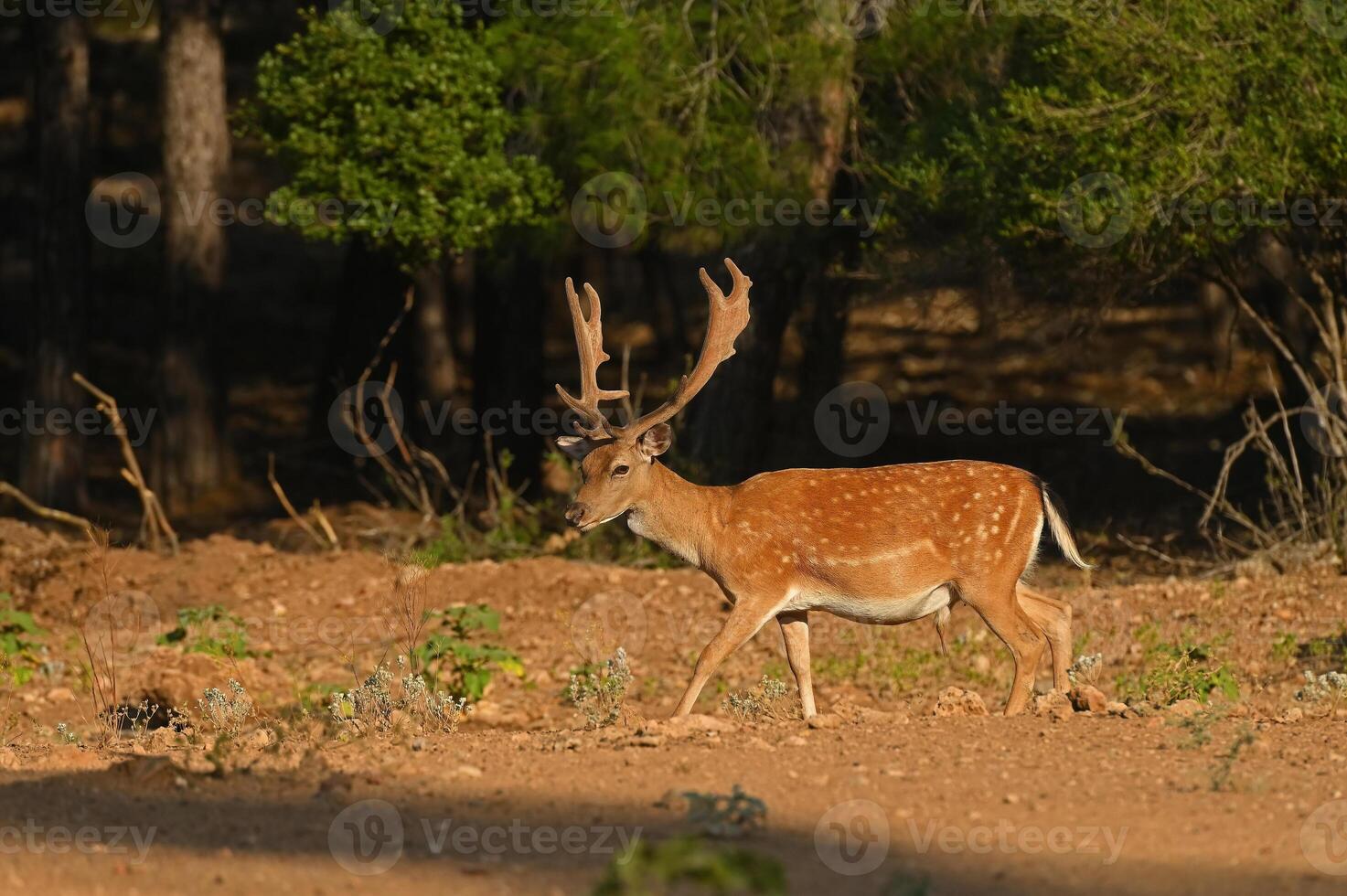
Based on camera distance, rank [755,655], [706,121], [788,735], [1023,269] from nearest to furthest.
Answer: [788,735] < [755,655] < [1023,269] < [706,121]

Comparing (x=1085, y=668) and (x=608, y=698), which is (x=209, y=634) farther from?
(x=1085, y=668)

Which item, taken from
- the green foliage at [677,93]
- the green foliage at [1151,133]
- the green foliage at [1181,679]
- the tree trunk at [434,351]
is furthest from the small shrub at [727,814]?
the tree trunk at [434,351]

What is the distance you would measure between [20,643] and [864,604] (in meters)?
5.90

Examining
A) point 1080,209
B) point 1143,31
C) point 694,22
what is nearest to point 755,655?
point 1080,209

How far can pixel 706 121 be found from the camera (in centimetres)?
1584

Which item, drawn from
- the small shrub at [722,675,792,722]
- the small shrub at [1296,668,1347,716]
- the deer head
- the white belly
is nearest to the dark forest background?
the small shrub at [1296,668,1347,716]

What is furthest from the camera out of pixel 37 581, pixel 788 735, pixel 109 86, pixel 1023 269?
pixel 109 86

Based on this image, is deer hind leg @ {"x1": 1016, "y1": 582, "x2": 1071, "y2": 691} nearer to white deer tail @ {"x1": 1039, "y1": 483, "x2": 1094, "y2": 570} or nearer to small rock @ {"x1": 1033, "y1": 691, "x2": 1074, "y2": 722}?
white deer tail @ {"x1": 1039, "y1": 483, "x2": 1094, "y2": 570}

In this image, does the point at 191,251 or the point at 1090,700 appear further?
the point at 191,251

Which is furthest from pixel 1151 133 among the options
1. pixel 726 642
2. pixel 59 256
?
pixel 59 256

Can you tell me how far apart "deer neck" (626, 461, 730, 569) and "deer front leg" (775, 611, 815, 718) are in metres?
0.58

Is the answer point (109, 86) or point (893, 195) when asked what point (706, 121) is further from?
point (109, 86)

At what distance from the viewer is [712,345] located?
9773mm

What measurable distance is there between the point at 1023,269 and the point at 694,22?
3.98m
